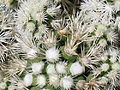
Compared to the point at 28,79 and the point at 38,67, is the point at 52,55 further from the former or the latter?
the point at 28,79

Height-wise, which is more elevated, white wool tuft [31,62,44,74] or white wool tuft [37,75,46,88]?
white wool tuft [31,62,44,74]

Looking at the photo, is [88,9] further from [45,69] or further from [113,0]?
[45,69]

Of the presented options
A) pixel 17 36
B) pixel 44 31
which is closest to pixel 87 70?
pixel 44 31

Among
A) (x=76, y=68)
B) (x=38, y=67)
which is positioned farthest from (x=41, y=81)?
(x=76, y=68)

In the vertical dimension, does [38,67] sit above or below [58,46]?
below

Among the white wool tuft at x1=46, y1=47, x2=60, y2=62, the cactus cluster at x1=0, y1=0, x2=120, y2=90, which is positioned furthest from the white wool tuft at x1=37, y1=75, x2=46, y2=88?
the white wool tuft at x1=46, y1=47, x2=60, y2=62

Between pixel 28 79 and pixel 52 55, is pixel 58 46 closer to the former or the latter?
pixel 52 55

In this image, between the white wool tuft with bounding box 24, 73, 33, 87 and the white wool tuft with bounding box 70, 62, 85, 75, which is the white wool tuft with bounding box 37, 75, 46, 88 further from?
the white wool tuft with bounding box 70, 62, 85, 75

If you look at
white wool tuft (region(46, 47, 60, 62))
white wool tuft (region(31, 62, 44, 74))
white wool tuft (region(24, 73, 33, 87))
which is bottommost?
white wool tuft (region(24, 73, 33, 87))

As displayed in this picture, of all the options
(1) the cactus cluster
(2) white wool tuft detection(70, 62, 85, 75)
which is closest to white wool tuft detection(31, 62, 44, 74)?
→ (1) the cactus cluster

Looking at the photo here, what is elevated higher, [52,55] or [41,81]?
[52,55]

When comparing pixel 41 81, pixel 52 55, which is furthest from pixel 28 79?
pixel 52 55
